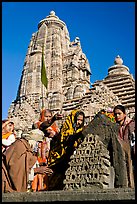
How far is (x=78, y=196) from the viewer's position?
4.51 meters

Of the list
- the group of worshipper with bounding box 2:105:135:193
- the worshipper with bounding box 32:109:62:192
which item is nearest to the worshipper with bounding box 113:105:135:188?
the group of worshipper with bounding box 2:105:135:193

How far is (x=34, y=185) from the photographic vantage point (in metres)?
6.83

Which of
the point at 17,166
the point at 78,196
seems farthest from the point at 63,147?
the point at 78,196

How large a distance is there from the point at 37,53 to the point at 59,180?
132ft

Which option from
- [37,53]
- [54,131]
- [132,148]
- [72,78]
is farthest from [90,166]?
[37,53]

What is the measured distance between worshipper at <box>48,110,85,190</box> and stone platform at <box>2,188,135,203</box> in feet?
7.37

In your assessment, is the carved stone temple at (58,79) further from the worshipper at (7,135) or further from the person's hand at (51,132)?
the worshipper at (7,135)

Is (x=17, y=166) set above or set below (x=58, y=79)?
below

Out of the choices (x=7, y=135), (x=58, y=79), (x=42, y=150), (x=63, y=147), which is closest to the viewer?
(x=7, y=135)

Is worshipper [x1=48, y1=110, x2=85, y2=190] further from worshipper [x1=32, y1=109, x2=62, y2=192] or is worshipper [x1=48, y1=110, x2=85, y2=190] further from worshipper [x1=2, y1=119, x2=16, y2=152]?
worshipper [x1=2, y1=119, x2=16, y2=152]

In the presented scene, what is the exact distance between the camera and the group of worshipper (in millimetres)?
5754

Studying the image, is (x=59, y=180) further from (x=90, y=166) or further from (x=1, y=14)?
(x=1, y=14)

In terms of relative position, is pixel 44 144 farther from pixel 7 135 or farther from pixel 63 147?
pixel 7 135

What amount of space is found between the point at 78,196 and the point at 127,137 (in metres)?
2.04
